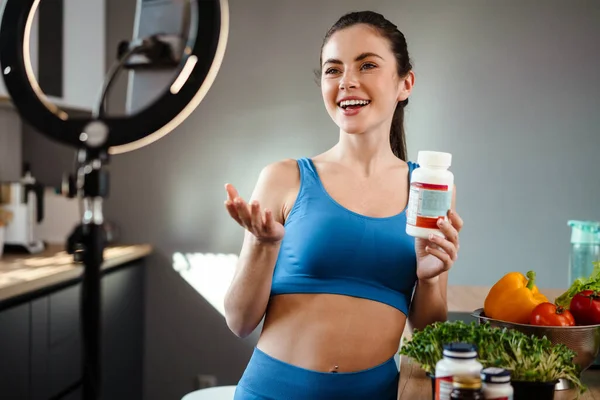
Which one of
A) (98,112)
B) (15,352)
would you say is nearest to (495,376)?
(98,112)

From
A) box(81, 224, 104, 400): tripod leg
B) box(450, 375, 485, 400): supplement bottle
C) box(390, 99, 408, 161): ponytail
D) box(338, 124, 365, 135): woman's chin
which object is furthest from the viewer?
box(390, 99, 408, 161): ponytail

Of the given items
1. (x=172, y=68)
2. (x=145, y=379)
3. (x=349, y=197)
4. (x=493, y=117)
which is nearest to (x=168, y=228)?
(x=145, y=379)

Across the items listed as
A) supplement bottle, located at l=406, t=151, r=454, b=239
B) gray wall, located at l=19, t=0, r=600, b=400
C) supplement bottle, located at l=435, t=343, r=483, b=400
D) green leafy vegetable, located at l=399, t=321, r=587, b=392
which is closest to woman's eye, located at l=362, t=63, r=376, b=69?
supplement bottle, located at l=406, t=151, r=454, b=239

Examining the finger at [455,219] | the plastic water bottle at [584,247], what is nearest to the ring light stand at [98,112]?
the finger at [455,219]

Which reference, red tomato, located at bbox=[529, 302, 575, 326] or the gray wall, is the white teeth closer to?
red tomato, located at bbox=[529, 302, 575, 326]

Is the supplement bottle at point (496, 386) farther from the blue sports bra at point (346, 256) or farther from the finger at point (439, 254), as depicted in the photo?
the blue sports bra at point (346, 256)

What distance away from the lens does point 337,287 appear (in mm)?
1361

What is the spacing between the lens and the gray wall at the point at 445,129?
115 inches

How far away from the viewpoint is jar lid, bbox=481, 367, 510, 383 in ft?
2.57

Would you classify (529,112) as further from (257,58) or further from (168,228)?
(168,228)

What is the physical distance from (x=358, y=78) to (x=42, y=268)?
140cm

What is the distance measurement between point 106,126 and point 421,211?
0.62 metres

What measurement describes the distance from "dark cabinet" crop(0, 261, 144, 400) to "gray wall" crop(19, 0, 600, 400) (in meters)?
0.20

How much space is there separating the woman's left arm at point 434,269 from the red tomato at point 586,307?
21cm
